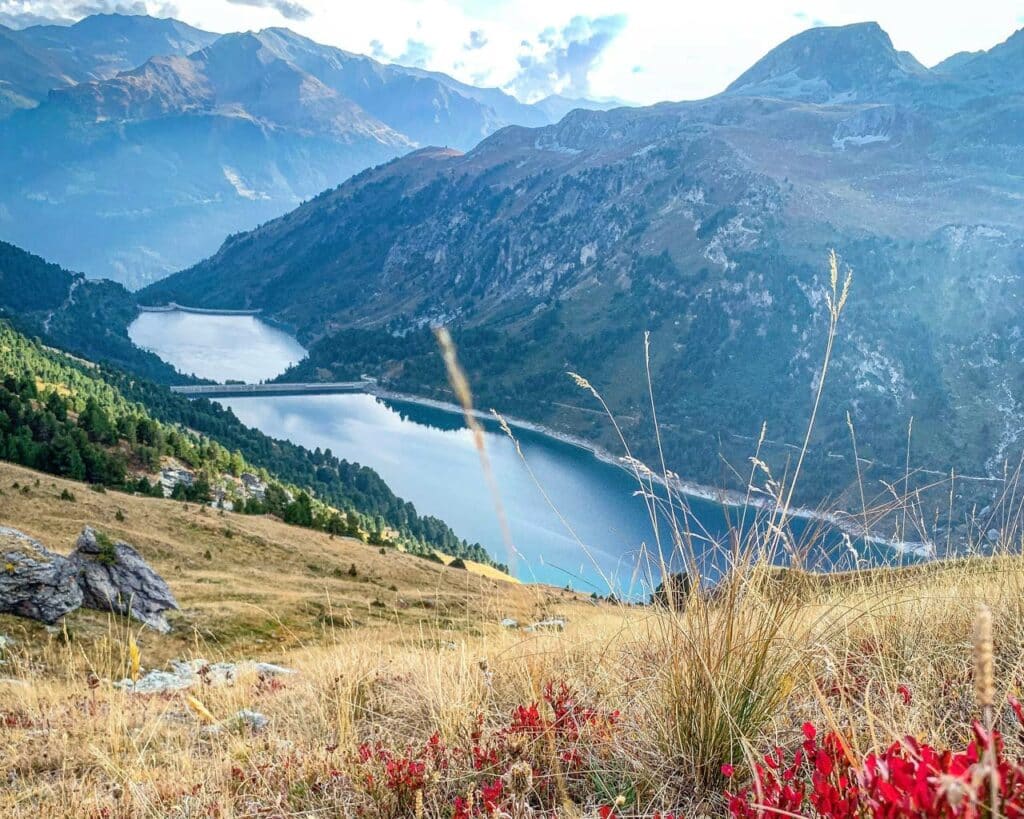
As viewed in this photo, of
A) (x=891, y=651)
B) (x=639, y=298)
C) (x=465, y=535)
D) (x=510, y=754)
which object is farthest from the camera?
(x=639, y=298)

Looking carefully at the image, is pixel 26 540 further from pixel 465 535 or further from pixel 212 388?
pixel 212 388

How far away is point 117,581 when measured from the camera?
15375mm

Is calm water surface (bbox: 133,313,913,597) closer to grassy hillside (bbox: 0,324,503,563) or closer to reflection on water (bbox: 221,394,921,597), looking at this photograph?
reflection on water (bbox: 221,394,921,597)

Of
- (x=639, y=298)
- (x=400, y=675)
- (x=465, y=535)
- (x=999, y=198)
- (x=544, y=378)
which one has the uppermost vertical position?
(x=999, y=198)

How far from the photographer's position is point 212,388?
16100cm

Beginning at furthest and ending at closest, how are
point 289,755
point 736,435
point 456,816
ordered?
point 736,435
point 289,755
point 456,816

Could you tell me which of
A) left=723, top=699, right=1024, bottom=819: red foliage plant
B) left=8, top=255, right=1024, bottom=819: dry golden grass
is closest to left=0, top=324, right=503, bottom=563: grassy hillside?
left=8, top=255, right=1024, bottom=819: dry golden grass

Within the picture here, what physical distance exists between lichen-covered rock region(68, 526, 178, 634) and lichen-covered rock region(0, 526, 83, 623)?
2.34 feet

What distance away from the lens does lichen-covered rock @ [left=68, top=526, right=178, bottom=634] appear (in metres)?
15.1

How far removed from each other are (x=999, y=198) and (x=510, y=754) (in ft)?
733

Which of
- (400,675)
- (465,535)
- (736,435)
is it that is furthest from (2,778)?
(736,435)

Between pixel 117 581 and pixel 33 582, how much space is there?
2.02 m

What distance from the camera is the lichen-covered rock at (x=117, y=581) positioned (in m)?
15.1

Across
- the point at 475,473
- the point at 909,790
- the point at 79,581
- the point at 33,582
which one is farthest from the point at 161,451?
the point at 475,473
